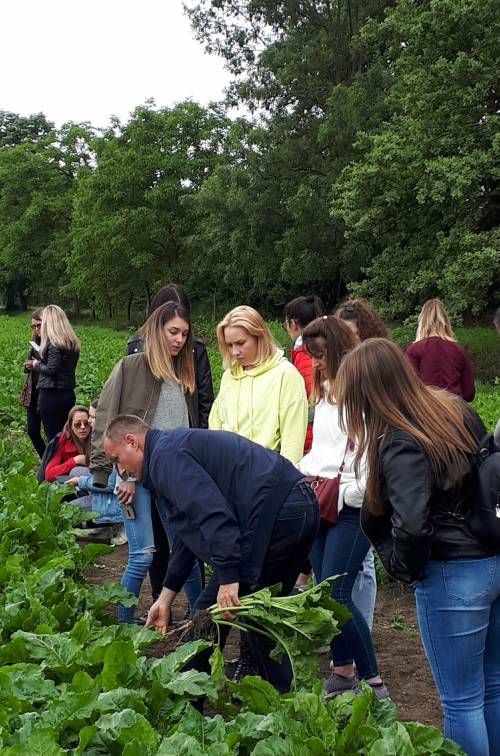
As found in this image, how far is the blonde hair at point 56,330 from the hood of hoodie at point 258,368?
4.18 metres

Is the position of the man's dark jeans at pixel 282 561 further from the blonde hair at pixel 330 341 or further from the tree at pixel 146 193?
the tree at pixel 146 193

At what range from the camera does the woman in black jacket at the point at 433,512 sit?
304 cm

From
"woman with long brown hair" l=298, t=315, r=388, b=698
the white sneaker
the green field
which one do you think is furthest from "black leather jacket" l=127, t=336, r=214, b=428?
the green field

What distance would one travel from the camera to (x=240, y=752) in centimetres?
305

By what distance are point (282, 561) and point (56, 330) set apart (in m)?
5.54

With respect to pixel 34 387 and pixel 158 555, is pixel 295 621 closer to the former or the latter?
pixel 158 555

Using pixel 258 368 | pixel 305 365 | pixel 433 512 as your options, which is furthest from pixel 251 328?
pixel 433 512

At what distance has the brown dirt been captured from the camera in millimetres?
4723

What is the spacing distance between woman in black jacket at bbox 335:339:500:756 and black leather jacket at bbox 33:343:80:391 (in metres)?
6.16

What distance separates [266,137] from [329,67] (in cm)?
330

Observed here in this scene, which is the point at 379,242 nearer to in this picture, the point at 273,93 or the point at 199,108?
the point at 273,93

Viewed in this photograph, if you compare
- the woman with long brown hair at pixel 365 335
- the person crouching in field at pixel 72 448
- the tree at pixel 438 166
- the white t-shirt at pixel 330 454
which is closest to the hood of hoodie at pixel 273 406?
the white t-shirt at pixel 330 454

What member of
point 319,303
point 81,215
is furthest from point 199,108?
point 319,303

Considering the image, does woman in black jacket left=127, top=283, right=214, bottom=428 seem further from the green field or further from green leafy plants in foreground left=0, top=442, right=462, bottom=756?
the green field
